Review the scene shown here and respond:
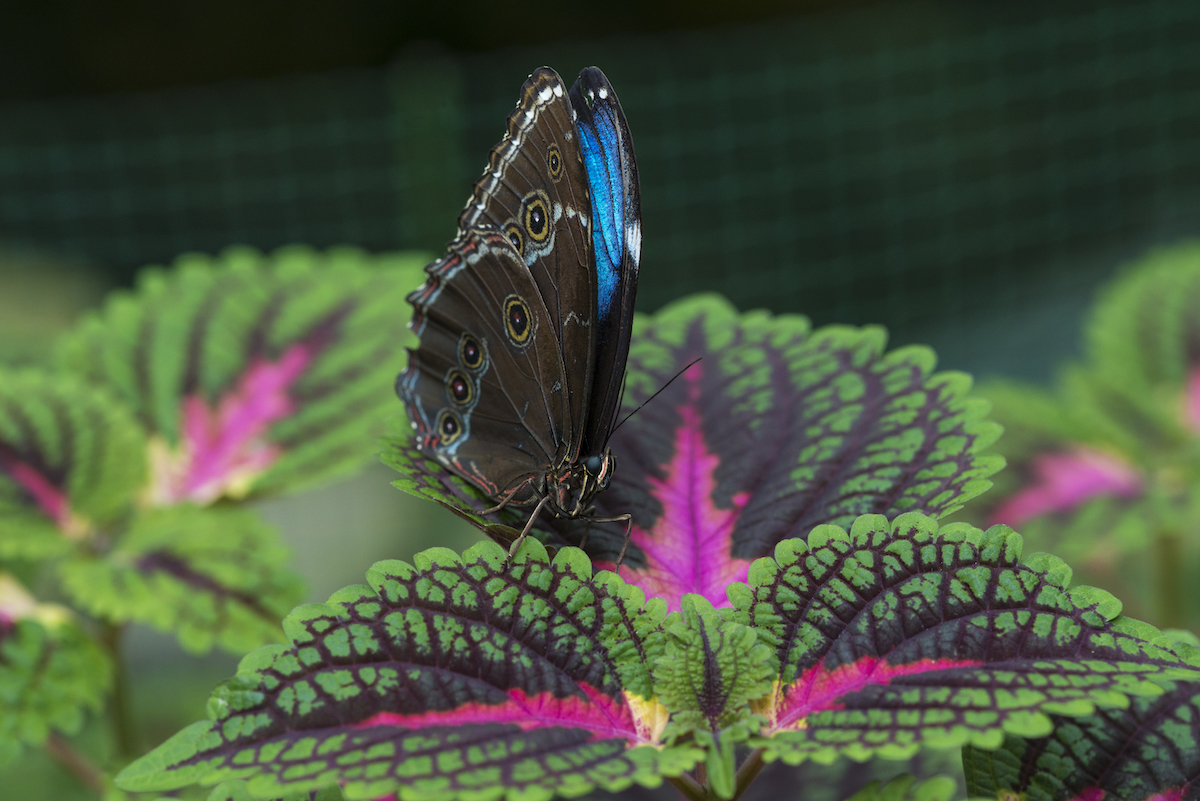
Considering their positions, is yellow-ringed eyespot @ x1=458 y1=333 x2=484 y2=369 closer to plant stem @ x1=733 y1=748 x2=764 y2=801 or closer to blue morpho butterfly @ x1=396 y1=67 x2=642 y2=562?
blue morpho butterfly @ x1=396 y1=67 x2=642 y2=562

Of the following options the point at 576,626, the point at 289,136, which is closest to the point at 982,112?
the point at 289,136

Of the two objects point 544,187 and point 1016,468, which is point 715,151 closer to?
point 1016,468

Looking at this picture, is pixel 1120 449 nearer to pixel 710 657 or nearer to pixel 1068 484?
pixel 1068 484

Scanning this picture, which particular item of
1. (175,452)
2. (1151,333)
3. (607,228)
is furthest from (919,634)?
(1151,333)

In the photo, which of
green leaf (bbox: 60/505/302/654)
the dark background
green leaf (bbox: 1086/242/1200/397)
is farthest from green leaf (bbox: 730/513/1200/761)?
the dark background

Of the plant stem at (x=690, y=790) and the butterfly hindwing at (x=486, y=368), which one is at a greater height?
the butterfly hindwing at (x=486, y=368)

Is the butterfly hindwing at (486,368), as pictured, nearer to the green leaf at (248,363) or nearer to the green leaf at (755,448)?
the green leaf at (755,448)

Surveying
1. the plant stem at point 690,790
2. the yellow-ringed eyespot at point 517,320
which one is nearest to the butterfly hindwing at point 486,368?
the yellow-ringed eyespot at point 517,320
